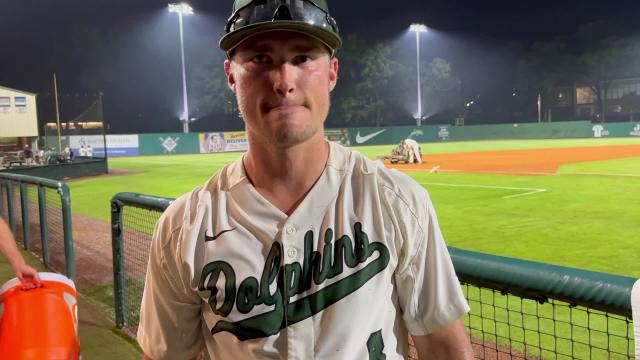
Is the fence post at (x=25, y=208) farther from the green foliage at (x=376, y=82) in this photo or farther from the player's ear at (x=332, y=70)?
the green foliage at (x=376, y=82)

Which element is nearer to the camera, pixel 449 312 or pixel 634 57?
pixel 449 312

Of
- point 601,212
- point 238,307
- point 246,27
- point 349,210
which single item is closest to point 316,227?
point 349,210

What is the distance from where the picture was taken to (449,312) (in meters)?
1.76

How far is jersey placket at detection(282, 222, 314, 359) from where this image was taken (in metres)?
1.72

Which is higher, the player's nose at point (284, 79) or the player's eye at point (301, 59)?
the player's eye at point (301, 59)

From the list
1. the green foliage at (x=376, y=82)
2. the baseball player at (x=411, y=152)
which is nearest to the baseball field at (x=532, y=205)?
the baseball player at (x=411, y=152)

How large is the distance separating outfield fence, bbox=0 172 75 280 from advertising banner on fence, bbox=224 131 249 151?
33.9 meters

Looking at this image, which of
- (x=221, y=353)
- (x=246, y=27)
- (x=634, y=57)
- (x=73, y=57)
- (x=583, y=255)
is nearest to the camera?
(x=246, y=27)

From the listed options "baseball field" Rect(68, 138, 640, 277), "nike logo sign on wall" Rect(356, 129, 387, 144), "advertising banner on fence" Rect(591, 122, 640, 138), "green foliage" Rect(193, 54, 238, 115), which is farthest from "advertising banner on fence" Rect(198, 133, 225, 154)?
"advertising banner on fence" Rect(591, 122, 640, 138)

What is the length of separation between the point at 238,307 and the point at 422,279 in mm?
574

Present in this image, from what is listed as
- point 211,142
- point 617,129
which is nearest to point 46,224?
point 211,142

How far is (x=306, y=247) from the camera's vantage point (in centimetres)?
175

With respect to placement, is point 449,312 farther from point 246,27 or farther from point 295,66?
point 246,27

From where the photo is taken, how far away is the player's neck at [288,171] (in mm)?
1866
